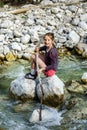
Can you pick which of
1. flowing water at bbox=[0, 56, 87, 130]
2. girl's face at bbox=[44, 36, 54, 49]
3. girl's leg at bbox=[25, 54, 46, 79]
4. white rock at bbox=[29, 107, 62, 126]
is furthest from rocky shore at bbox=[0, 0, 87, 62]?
white rock at bbox=[29, 107, 62, 126]

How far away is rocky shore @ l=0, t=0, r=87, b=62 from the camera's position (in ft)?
36.6

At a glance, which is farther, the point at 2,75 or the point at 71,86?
the point at 2,75

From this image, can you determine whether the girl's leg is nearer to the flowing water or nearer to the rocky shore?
the flowing water

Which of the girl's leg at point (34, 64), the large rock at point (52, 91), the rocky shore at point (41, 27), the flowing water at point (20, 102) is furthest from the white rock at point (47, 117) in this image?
the rocky shore at point (41, 27)

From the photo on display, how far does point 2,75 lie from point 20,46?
6.22 feet

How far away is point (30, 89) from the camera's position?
760 cm

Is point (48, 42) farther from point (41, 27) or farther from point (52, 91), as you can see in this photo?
point (41, 27)

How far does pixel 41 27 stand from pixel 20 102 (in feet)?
16.9

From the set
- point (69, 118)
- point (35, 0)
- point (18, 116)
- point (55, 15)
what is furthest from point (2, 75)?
point (35, 0)

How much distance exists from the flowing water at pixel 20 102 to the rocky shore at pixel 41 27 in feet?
Result: 1.75

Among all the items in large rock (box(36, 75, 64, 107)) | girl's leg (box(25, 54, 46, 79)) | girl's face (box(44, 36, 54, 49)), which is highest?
girl's face (box(44, 36, 54, 49))

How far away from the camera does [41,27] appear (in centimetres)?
1241

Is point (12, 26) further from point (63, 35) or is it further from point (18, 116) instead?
point (18, 116)

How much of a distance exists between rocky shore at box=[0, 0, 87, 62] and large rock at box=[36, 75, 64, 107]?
11.4 ft
